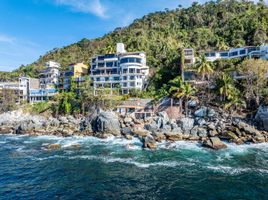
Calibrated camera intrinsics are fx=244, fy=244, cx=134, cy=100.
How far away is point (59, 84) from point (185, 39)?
5188 cm

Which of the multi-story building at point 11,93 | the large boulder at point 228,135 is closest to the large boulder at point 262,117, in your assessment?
the large boulder at point 228,135

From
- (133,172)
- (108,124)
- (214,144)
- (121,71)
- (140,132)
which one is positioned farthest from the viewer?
(121,71)

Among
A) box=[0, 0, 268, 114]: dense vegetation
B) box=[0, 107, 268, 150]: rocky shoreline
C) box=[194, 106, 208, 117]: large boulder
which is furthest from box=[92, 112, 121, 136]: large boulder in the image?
box=[194, 106, 208, 117]: large boulder

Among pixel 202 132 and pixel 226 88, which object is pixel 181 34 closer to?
pixel 226 88

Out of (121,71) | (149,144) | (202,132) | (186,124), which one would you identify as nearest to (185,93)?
(186,124)

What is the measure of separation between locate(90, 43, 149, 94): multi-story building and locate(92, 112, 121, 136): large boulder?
1771cm

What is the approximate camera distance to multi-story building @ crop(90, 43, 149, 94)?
245 feet

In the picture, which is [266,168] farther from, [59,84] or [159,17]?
[159,17]

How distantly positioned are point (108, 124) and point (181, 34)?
195 feet

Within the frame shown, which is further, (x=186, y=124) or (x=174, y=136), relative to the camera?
(x=186, y=124)

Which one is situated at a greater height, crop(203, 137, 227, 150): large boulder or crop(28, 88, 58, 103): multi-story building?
crop(28, 88, 58, 103): multi-story building

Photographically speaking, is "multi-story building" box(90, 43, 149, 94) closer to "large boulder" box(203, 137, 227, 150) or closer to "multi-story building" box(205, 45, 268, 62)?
"multi-story building" box(205, 45, 268, 62)

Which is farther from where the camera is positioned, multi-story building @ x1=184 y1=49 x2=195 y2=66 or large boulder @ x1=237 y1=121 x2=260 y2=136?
multi-story building @ x1=184 y1=49 x2=195 y2=66

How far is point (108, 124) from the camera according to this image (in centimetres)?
5638
